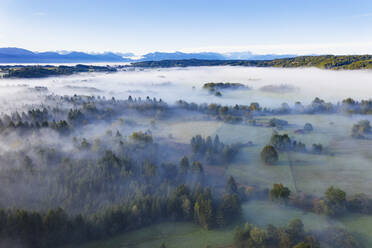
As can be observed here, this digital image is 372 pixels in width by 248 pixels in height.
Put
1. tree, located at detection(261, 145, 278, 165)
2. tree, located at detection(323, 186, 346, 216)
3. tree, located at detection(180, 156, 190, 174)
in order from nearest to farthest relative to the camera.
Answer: tree, located at detection(323, 186, 346, 216)
tree, located at detection(180, 156, 190, 174)
tree, located at detection(261, 145, 278, 165)

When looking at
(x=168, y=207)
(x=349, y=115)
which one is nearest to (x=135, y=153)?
(x=168, y=207)

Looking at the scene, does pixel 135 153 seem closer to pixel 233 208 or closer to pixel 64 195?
pixel 64 195

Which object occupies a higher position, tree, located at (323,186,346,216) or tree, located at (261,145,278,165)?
tree, located at (261,145,278,165)

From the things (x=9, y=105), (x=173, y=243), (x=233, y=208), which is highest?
(x=9, y=105)

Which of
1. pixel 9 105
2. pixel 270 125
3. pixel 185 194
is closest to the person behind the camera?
pixel 185 194

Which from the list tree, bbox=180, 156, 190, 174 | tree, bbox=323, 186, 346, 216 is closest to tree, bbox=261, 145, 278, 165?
tree, bbox=323, 186, 346, 216

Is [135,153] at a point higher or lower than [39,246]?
higher

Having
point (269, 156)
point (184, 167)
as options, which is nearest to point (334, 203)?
point (269, 156)

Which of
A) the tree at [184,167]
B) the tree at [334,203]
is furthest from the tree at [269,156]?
the tree at [184,167]

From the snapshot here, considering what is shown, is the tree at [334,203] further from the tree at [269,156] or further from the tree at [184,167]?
the tree at [184,167]

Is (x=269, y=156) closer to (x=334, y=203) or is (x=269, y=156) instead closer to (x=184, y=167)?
(x=334, y=203)

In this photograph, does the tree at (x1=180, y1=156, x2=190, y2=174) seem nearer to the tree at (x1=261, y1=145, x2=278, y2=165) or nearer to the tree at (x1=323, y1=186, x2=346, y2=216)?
the tree at (x1=261, y1=145, x2=278, y2=165)
